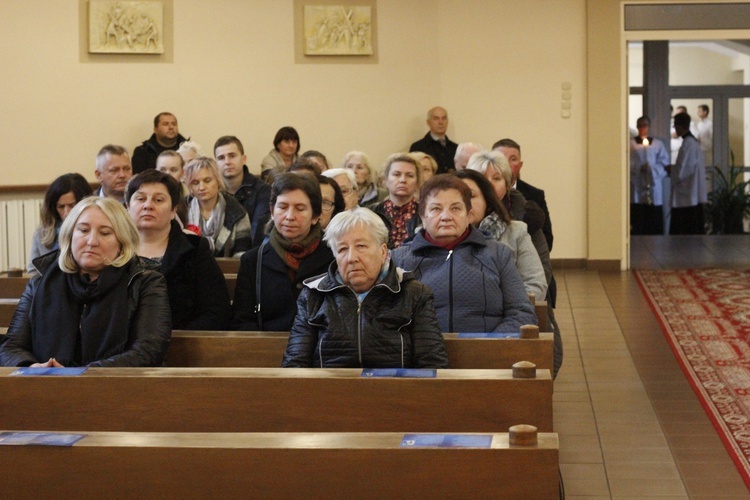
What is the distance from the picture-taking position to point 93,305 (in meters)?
3.62

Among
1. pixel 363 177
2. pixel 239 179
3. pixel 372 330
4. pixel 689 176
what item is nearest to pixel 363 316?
pixel 372 330

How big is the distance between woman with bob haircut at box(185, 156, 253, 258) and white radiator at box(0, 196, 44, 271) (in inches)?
179

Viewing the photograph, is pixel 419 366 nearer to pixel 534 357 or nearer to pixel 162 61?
pixel 534 357

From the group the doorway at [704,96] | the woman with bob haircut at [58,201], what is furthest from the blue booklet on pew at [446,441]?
the doorway at [704,96]

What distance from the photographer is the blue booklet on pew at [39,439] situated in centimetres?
239

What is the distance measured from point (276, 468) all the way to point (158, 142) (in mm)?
8450

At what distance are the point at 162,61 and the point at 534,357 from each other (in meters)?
8.03

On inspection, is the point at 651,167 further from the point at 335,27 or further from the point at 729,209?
the point at 335,27

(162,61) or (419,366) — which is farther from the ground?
(162,61)

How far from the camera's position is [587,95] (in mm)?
11023

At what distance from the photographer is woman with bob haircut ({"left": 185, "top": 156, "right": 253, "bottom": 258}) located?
6.07m

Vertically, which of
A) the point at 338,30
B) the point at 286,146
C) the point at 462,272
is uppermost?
the point at 338,30

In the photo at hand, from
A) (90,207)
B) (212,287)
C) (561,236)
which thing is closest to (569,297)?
(561,236)

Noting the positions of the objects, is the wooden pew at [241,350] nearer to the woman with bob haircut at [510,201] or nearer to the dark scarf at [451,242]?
the dark scarf at [451,242]
